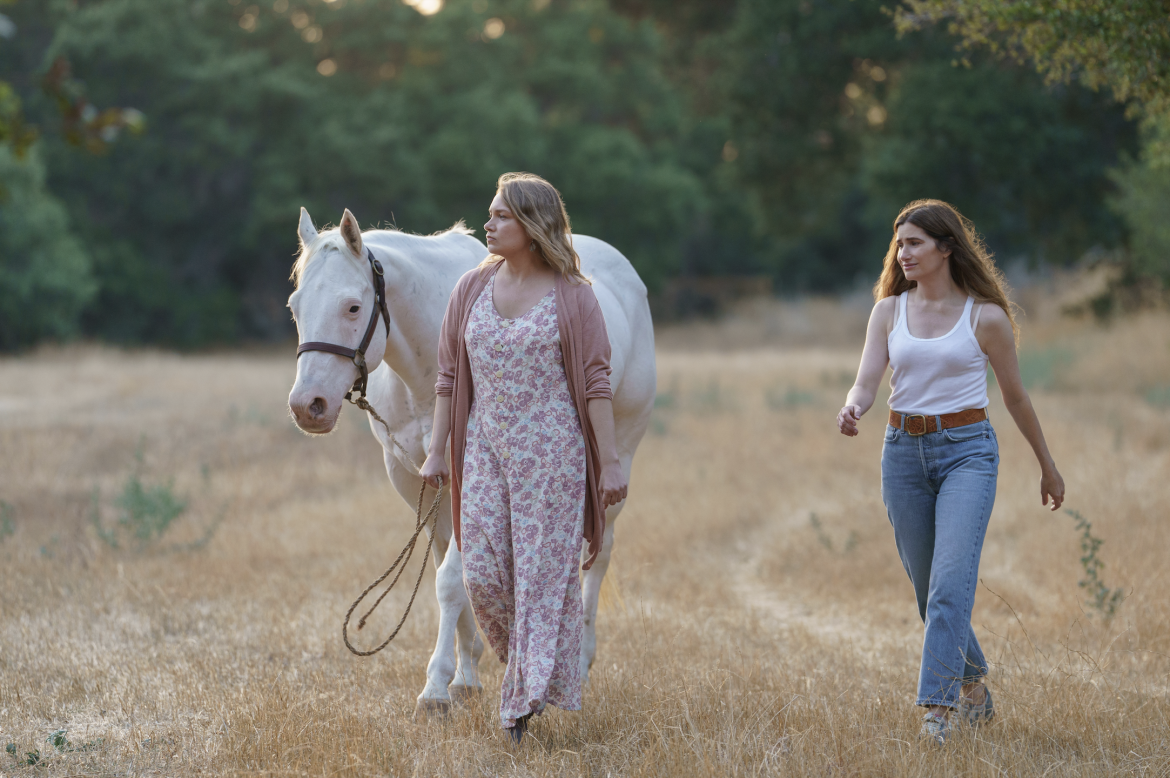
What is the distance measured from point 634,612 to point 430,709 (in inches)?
83.8

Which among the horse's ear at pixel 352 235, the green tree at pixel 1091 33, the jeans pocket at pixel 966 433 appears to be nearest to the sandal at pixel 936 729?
the jeans pocket at pixel 966 433

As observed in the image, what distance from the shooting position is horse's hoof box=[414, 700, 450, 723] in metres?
4.16

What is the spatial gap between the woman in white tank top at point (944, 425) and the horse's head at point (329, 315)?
1934 millimetres

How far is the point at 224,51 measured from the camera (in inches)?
1309

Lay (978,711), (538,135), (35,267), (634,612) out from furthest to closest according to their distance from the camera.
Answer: (538,135) → (35,267) → (634,612) → (978,711)

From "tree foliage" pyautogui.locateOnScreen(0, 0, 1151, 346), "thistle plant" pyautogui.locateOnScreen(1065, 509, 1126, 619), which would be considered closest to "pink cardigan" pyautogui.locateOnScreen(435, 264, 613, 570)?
"thistle plant" pyautogui.locateOnScreen(1065, 509, 1126, 619)

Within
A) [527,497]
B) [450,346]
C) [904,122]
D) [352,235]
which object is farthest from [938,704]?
[904,122]

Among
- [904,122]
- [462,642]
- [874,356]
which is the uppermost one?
[904,122]

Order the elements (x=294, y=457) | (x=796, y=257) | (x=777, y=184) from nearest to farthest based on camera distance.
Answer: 1. (x=294, y=457)
2. (x=777, y=184)
3. (x=796, y=257)

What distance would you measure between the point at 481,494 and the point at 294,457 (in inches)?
317

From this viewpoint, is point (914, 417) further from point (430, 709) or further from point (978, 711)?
point (430, 709)

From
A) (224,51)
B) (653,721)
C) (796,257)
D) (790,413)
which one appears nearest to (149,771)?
(653,721)

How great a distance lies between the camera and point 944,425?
3.69 m

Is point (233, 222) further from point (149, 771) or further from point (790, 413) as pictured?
point (149, 771)
